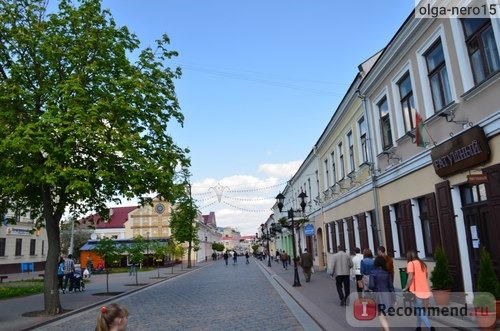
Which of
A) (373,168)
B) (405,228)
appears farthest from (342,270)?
(373,168)

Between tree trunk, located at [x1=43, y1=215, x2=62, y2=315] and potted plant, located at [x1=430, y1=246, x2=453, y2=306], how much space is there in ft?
38.2

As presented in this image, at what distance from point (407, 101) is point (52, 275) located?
515 inches

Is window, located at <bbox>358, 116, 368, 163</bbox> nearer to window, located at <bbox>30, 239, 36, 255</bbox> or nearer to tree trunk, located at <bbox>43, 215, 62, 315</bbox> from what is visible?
tree trunk, located at <bbox>43, 215, 62, 315</bbox>

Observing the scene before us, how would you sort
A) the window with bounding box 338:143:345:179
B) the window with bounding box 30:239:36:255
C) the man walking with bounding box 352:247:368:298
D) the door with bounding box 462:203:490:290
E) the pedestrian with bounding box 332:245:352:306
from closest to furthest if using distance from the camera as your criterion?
1. the door with bounding box 462:203:490:290
2. the man walking with bounding box 352:247:368:298
3. the pedestrian with bounding box 332:245:352:306
4. the window with bounding box 338:143:345:179
5. the window with bounding box 30:239:36:255

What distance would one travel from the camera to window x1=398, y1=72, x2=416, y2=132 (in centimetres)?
1293

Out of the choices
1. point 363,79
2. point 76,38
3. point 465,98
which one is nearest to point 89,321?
point 76,38

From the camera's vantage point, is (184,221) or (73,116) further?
(184,221)

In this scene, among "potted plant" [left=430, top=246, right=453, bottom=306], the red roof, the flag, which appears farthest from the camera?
the red roof

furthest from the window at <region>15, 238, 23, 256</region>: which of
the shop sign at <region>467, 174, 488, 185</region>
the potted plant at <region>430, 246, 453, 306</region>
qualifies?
the shop sign at <region>467, 174, 488, 185</region>

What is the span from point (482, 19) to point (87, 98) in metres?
11.2

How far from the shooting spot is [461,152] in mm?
9453

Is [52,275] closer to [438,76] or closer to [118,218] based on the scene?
[438,76]

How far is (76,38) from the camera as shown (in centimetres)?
1420

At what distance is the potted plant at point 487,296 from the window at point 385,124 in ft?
24.4
